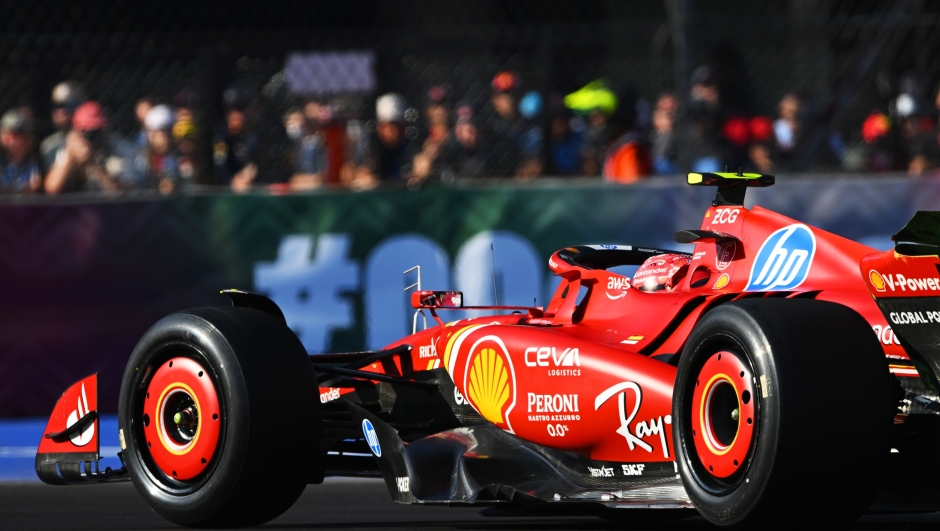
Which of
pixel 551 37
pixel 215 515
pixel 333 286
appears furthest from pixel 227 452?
pixel 551 37

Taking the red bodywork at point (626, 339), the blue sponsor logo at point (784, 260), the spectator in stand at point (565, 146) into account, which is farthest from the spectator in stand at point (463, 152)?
the blue sponsor logo at point (784, 260)

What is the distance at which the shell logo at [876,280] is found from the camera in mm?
4770

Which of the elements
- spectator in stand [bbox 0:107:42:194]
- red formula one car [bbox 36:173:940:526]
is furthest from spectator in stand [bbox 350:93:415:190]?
red formula one car [bbox 36:173:940:526]

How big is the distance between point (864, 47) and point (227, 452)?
20.8ft

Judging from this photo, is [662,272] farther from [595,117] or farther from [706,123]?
[595,117]

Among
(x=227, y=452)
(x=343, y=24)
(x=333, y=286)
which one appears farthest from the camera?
(x=343, y=24)

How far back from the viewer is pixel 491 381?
6094 millimetres

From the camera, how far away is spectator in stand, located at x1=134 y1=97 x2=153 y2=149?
10703 millimetres

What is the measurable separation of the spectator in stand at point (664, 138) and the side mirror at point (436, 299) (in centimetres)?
407

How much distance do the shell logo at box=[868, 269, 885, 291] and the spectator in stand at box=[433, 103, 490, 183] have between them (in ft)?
20.3

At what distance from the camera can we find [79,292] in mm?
10188

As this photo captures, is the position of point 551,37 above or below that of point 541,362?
above

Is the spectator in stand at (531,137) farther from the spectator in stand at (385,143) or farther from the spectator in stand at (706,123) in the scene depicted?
the spectator in stand at (706,123)

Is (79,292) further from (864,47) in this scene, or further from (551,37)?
(864,47)
